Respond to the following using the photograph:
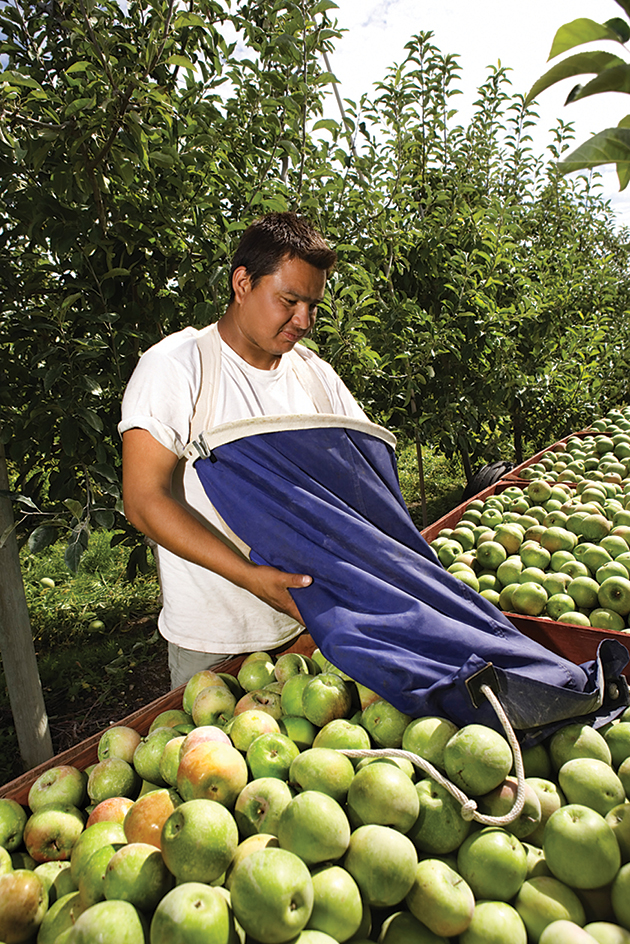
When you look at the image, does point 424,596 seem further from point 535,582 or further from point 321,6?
point 321,6

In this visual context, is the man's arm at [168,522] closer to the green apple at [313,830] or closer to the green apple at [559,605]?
the green apple at [313,830]

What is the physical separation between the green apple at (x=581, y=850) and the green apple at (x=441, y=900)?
0.63ft

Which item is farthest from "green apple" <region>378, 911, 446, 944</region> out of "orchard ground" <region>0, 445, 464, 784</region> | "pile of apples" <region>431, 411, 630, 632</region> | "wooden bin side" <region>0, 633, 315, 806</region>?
"orchard ground" <region>0, 445, 464, 784</region>

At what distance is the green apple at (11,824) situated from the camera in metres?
1.29

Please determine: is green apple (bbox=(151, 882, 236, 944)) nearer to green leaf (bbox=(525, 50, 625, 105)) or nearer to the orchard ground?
green leaf (bbox=(525, 50, 625, 105))

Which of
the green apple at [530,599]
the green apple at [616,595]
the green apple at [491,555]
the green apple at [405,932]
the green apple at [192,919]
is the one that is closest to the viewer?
the green apple at [192,919]

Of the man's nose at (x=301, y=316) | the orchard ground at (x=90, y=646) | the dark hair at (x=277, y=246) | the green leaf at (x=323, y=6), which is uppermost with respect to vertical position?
the green leaf at (x=323, y=6)

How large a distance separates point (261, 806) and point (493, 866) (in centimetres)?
46

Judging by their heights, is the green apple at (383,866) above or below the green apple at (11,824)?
above

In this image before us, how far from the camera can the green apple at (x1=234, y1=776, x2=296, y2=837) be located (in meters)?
1.15

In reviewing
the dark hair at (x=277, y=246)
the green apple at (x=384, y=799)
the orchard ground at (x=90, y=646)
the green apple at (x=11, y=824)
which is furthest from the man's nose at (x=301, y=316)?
the orchard ground at (x=90, y=646)

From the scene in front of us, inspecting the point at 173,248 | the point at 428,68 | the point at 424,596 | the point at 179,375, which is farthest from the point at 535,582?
the point at 428,68

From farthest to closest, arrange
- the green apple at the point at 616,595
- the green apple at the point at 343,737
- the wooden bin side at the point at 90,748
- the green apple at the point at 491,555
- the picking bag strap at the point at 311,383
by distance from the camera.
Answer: the green apple at the point at 491,555 < the green apple at the point at 616,595 < the picking bag strap at the point at 311,383 < the wooden bin side at the point at 90,748 < the green apple at the point at 343,737

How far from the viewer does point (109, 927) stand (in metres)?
0.89
